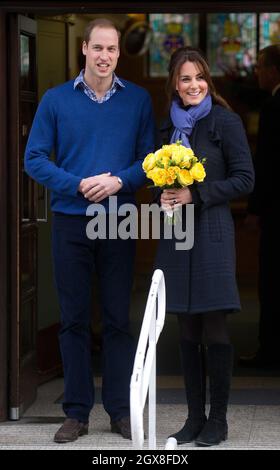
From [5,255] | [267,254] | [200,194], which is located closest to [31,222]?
[5,255]

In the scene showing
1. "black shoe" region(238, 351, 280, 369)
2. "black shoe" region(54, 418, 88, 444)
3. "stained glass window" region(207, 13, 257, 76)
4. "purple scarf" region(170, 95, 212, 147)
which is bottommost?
"black shoe" region(54, 418, 88, 444)

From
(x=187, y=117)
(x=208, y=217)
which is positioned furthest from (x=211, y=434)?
(x=187, y=117)

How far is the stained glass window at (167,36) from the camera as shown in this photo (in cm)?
1466

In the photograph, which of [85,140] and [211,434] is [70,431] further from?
[85,140]

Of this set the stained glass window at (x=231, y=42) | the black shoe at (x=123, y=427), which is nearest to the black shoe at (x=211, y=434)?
the black shoe at (x=123, y=427)

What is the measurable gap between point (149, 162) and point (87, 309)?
0.97 meters

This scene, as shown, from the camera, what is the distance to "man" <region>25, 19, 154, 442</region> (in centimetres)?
554

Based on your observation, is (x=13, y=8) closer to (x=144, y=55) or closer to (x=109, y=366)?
(x=109, y=366)

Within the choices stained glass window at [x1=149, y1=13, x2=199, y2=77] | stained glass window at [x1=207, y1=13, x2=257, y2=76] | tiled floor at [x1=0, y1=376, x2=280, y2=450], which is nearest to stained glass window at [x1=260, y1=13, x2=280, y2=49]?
stained glass window at [x1=207, y1=13, x2=257, y2=76]

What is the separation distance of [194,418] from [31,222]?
4.93ft

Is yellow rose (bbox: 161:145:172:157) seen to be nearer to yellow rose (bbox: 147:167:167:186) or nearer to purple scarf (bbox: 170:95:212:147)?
yellow rose (bbox: 147:167:167:186)

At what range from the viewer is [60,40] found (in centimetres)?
719
